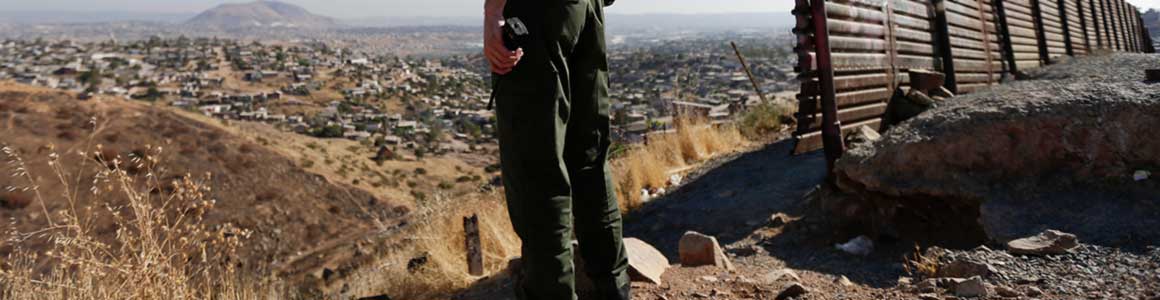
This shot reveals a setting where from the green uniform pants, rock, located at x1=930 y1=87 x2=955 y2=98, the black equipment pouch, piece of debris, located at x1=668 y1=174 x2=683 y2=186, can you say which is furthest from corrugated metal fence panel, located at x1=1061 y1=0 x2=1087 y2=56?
the black equipment pouch

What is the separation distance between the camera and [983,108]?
3654mm

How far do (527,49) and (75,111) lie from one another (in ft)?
92.4

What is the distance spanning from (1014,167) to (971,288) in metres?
1.37

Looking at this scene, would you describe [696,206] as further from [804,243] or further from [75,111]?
[75,111]

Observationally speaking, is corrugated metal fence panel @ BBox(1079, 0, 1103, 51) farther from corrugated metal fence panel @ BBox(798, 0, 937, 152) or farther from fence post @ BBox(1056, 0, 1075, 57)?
corrugated metal fence panel @ BBox(798, 0, 937, 152)

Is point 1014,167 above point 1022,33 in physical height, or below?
below

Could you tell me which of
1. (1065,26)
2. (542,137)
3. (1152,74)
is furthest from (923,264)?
(1065,26)

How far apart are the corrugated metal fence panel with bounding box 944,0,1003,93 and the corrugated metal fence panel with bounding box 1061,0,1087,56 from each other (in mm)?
4442

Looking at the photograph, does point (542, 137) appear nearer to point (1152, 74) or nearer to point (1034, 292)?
point (1034, 292)

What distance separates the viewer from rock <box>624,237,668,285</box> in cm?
270

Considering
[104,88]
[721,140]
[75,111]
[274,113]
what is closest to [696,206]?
[721,140]

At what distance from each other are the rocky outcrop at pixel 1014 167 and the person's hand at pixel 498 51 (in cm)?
227

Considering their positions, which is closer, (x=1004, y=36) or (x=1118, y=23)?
(x=1004, y=36)

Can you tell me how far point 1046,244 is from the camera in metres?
2.65
